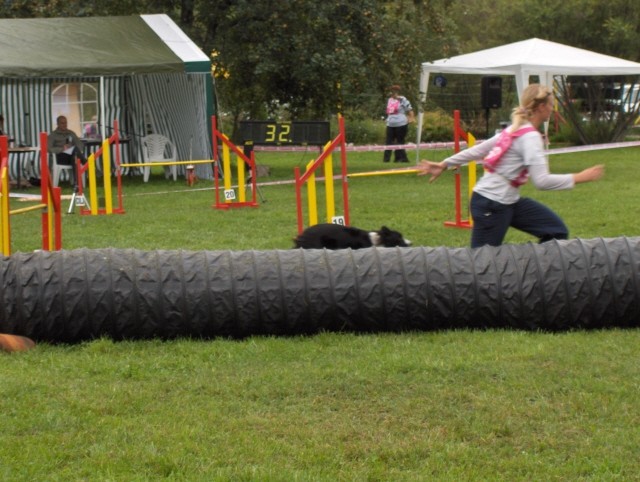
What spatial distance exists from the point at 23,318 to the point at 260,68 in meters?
13.6

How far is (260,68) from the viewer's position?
19.3 metres

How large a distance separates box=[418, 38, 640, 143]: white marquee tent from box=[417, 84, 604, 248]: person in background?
14.1m

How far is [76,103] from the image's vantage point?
21.4 metres

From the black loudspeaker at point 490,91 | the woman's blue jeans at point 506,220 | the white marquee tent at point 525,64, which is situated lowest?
the woman's blue jeans at point 506,220

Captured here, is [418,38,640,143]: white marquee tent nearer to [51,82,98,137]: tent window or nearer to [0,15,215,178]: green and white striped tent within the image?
[0,15,215,178]: green and white striped tent

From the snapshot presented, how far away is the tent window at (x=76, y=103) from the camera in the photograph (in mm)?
21047

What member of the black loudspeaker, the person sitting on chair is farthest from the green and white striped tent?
the black loudspeaker

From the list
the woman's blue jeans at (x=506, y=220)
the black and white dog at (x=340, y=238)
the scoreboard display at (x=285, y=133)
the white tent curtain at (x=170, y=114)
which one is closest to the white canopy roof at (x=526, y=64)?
the white tent curtain at (x=170, y=114)

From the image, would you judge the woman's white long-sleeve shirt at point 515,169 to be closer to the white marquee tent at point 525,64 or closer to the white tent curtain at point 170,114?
the white tent curtain at point 170,114

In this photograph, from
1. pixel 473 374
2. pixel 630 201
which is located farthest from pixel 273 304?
pixel 630 201

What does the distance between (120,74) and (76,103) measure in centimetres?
408

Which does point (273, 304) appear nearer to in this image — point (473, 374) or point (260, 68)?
point (473, 374)

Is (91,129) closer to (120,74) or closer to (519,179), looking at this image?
(120,74)

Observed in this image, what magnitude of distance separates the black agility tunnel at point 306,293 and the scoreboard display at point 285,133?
749cm
